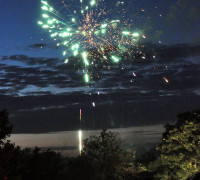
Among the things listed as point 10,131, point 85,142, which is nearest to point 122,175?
point 85,142

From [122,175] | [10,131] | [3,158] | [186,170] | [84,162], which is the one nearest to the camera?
[3,158]

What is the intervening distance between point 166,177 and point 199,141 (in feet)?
19.8

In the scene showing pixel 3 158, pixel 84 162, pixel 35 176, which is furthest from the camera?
pixel 84 162

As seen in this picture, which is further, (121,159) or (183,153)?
(121,159)

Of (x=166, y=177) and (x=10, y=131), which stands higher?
(x=10, y=131)

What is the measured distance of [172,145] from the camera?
35.6 m

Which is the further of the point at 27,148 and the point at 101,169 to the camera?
the point at 101,169

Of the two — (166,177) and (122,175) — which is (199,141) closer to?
(166,177)

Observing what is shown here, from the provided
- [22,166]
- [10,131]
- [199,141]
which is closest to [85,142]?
[22,166]

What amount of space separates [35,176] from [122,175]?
11.5 metres

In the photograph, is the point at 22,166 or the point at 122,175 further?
the point at 122,175

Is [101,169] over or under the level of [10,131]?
under

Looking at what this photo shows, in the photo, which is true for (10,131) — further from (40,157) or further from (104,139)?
(104,139)

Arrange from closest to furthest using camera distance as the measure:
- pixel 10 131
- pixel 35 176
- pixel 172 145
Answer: pixel 10 131 < pixel 172 145 < pixel 35 176
